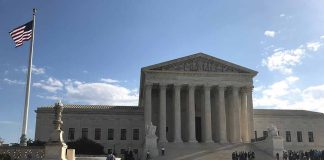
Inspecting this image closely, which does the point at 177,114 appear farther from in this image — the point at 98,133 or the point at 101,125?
the point at 98,133

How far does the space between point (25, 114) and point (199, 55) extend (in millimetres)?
34234

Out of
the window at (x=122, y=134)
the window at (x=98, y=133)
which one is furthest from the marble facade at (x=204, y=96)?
the window at (x=98, y=133)

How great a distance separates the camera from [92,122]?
226 feet

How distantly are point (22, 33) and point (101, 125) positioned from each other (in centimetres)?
3550

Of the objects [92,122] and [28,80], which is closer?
[28,80]

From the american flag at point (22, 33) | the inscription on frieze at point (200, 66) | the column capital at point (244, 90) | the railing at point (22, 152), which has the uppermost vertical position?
the inscription on frieze at point (200, 66)

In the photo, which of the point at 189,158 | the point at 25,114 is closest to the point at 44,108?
the point at 189,158

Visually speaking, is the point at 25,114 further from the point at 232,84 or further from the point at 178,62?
the point at 232,84

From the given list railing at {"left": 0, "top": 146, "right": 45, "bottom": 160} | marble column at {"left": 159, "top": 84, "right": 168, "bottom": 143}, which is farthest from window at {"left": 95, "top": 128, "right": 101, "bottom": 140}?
railing at {"left": 0, "top": 146, "right": 45, "bottom": 160}

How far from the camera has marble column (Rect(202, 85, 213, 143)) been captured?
61034 millimetres

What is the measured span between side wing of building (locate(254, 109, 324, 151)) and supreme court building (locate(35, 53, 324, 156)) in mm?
177

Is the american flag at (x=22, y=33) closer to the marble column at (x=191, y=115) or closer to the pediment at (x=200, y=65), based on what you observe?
the pediment at (x=200, y=65)

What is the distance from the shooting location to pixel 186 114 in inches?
2566

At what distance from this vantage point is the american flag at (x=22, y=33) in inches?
1373
